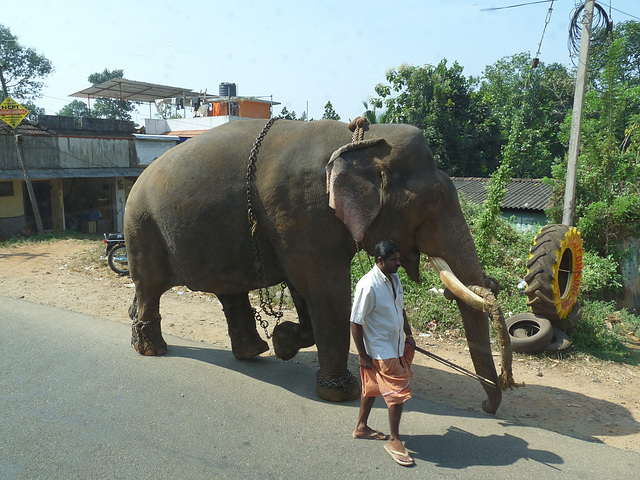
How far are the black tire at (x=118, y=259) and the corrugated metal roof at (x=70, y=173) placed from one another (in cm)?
600

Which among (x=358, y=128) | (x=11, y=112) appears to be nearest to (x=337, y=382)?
(x=358, y=128)

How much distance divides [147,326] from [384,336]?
313cm

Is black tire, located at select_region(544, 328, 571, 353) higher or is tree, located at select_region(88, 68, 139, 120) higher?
tree, located at select_region(88, 68, 139, 120)

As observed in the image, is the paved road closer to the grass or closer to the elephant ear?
the elephant ear

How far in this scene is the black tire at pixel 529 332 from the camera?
6191 mm

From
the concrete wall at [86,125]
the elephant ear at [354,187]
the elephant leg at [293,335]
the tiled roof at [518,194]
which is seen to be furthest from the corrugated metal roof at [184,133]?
the elephant ear at [354,187]

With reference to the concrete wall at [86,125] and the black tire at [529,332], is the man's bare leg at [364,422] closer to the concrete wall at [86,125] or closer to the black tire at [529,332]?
the black tire at [529,332]

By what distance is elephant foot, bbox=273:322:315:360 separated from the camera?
5.15m

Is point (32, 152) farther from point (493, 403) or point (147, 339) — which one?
point (493, 403)

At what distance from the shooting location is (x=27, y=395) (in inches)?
181

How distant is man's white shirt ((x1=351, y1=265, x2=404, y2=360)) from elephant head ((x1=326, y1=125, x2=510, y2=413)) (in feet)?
2.22

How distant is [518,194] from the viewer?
1602 cm

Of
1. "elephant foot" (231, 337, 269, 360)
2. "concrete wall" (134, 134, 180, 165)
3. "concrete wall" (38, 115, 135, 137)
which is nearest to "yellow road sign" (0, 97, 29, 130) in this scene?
"concrete wall" (134, 134, 180, 165)

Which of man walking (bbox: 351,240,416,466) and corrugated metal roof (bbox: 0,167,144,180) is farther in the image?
corrugated metal roof (bbox: 0,167,144,180)
